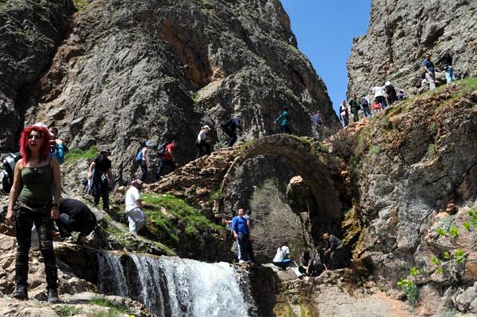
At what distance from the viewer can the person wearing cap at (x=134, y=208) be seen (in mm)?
12117

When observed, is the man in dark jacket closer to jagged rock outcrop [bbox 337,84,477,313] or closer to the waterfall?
jagged rock outcrop [bbox 337,84,477,313]

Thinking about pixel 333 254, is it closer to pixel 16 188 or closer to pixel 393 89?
pixel 393 89

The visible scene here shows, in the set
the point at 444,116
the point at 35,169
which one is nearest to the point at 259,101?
the point at 444,116

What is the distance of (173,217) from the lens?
15992 millimetres

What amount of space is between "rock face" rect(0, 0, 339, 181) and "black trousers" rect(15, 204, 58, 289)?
18.1 m

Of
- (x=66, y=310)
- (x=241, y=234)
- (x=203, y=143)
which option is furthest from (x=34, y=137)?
(x=203, y=143)

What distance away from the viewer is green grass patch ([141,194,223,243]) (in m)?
15.1

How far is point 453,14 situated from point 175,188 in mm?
15099

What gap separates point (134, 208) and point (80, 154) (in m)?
13.3

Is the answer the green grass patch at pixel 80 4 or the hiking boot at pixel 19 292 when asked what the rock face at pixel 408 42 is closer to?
the green grass patch at pixel 80 4

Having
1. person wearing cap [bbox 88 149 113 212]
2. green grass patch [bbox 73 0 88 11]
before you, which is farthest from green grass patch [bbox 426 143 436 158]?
green grass patch [bbox 73 0 88 11]

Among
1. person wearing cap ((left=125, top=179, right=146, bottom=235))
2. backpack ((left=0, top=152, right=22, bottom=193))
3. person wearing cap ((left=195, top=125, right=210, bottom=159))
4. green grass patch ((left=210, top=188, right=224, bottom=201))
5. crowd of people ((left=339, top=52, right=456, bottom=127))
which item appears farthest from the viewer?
person wearing cap ((left=195, top=125, right=210, bottom=159))

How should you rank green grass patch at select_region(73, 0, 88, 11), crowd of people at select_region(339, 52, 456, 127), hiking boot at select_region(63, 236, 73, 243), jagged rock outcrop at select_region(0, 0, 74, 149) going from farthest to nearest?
green grass patch at select_region(73, 0, 88, 11)
jagged rock outcrop at select_region(0, 0, 74, 149)
crowd of people at select_region(339, 52, 456, 127)
hiking boot at select_region(63, 236, 73, 243)

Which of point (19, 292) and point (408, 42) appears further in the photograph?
point (408, 42)
